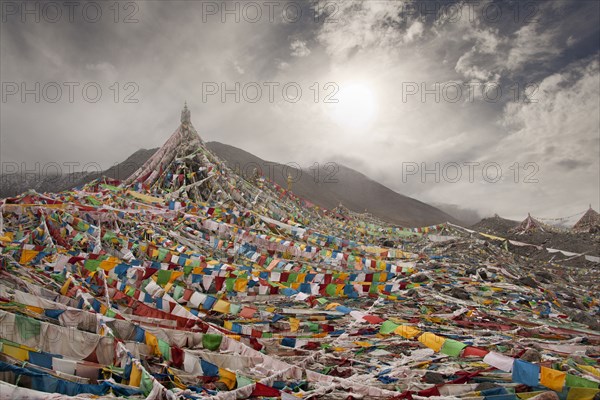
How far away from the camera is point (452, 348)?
697 cm

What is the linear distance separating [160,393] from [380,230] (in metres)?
30.2

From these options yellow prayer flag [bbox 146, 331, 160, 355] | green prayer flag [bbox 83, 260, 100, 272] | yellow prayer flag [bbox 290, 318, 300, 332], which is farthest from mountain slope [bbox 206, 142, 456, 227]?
yellow prayer flag [bbox 146, 331, 160, 355]

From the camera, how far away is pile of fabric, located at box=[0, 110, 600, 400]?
5695mm

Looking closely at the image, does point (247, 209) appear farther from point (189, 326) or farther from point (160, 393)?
point (160, 393)

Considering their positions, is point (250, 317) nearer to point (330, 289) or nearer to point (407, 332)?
point (330, 289)

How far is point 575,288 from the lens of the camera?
64.2ft

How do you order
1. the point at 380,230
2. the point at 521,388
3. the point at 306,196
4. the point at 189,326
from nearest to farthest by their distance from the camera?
the point at 521,388, the point at 189,326, the point at 380,230, the point at 306,196

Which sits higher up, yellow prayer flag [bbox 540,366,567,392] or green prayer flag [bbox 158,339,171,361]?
yellow prayer flag [bbox 540,366,567,392]

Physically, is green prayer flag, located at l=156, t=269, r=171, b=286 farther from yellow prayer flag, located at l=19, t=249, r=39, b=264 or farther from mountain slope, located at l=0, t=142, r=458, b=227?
mountain slope, located at l=0, t=142, r=458, b=227

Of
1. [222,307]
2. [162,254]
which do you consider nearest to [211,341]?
[222,307]

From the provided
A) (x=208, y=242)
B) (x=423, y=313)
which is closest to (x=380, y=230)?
(x=208, y=242)

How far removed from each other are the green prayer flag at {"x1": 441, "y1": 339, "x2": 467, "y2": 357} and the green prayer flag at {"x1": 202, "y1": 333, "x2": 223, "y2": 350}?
429cm

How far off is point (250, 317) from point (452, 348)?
16.5 ft

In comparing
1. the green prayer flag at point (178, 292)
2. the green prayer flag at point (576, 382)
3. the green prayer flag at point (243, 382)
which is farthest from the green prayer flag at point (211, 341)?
the green prayer flag at point (576, 382)
